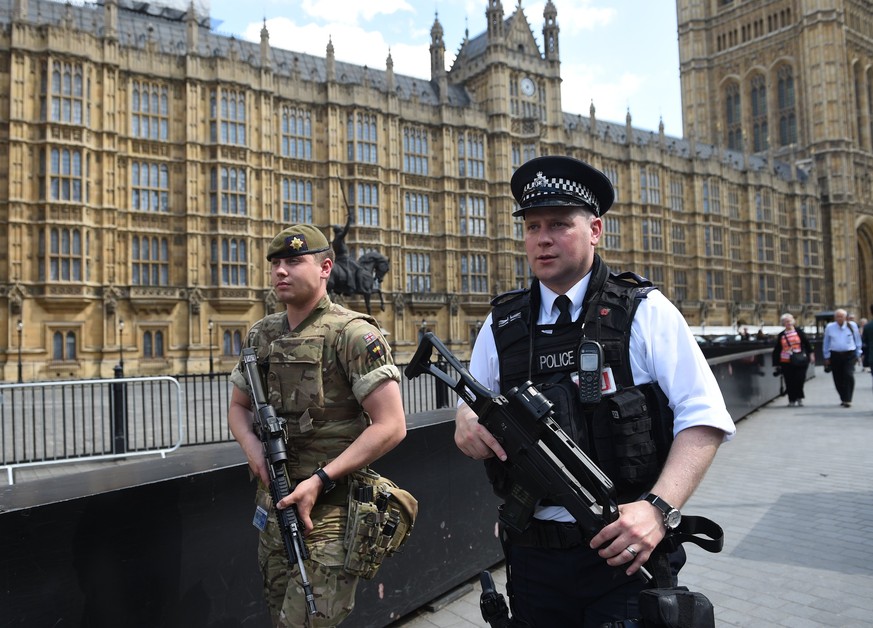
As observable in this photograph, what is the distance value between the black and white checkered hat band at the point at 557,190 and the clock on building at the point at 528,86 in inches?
1587

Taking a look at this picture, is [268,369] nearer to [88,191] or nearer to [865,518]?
[865,518]

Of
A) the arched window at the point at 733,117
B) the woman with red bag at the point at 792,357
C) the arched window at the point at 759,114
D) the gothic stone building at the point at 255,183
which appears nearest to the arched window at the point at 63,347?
the gothic stone building at the point at 255,183

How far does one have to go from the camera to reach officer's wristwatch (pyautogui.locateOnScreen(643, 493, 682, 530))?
177cm

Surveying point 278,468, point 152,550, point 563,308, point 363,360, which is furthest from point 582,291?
point 152,550

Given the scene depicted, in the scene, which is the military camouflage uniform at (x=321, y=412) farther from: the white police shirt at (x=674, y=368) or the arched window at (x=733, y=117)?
the arched window at (x=733, y=117)

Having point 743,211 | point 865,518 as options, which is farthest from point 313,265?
point 743,211

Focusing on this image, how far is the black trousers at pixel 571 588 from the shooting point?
2016 mm

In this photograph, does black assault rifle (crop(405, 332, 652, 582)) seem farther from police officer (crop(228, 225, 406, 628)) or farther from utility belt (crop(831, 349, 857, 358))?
utility belt (crop(831, 349, 857, 358))

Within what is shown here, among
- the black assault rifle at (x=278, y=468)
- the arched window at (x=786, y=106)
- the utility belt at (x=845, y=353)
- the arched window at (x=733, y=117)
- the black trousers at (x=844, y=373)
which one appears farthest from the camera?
the arched window at (x=733, y=117)

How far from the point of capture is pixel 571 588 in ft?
6.77

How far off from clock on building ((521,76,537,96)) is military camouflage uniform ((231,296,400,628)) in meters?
40.2

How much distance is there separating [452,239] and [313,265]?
34.5m

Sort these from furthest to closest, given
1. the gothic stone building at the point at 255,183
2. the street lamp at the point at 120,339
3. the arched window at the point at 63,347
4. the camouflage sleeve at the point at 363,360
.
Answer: the street lamp at the point at 120,339 → the gothic stone building at the point at 255,183 → the arched window at the point at 63,347 → the camouflage sleeve at the point at 363,360

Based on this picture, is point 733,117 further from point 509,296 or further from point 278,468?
point 278,468
